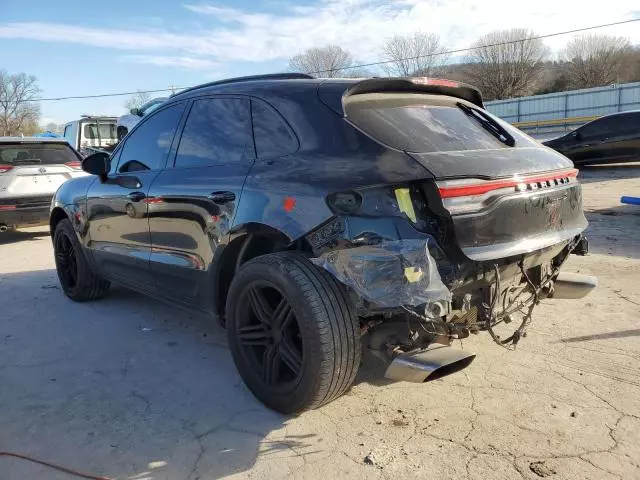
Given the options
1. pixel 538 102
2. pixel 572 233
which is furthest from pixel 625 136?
pixel 538 102

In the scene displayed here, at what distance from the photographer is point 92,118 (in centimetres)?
1672

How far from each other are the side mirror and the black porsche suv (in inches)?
38.8

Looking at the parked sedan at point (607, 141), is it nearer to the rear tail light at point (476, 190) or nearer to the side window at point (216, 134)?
the rear tail light at point (476, 190)

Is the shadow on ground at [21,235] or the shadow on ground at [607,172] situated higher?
the shadow on ground at [607,172]

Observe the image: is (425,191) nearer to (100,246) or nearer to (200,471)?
(200,471)

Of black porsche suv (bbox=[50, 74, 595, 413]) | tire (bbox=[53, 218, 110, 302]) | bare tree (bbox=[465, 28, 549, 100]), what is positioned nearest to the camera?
black porsche suv (bbox=[50, 74, 595, 413])

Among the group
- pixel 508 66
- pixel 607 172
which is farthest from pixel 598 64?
pixel 607 172

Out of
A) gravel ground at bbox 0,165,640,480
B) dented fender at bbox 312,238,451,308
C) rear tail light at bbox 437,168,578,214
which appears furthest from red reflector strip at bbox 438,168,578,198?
gravel ground at bbox 0,165,640,480

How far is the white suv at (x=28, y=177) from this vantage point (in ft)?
28.4

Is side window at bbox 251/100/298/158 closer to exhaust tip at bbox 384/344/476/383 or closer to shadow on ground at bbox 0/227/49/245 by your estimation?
exhaust tip at bbox 384/344/476/383

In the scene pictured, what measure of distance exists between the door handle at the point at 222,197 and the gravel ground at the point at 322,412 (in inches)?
45.8

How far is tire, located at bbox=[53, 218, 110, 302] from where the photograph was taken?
207 inches

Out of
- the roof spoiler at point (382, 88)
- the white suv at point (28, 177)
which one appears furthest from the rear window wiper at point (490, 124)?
the white suv at point (28, 177)

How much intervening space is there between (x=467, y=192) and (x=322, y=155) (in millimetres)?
754
